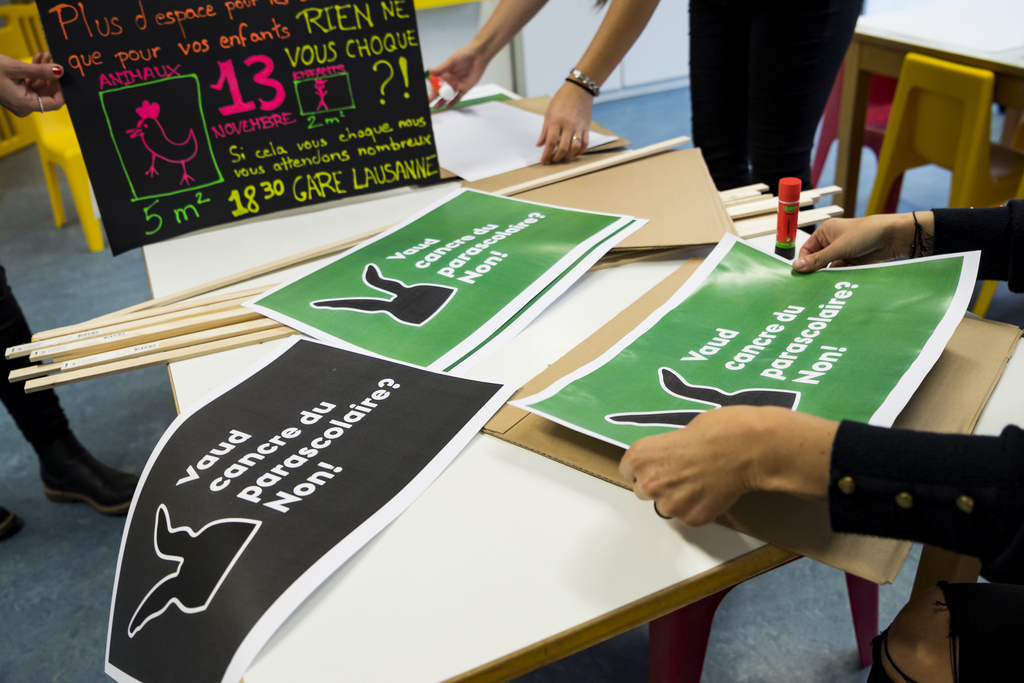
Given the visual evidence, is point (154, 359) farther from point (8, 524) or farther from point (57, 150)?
point (57, 150)

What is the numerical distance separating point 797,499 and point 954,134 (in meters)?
1.72

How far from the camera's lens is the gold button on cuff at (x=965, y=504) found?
443 mm

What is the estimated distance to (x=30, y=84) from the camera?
95 cm

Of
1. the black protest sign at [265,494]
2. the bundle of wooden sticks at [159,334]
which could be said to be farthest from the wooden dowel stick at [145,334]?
the black protest sign at [265,494]

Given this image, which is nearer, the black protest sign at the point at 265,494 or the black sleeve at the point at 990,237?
the black protest sign at the point at 265,494

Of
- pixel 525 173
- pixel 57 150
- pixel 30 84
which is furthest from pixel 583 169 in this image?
pixel 57 150

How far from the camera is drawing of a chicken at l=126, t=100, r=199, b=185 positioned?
0.97 meters

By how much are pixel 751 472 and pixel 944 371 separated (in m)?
0.25

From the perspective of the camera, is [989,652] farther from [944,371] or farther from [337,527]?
[337,527]

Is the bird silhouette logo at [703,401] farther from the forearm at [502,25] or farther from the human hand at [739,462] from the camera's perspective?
the forearm at [502,25]

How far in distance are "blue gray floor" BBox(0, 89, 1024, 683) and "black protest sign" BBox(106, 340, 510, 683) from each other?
725mm

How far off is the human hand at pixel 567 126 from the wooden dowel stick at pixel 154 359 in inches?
22.7

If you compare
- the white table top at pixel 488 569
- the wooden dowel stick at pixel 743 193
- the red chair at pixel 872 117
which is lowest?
the red chair at pixel 872 117

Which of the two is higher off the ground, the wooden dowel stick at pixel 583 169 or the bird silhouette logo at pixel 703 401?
the wooden dowel stick at pixel 583 169
